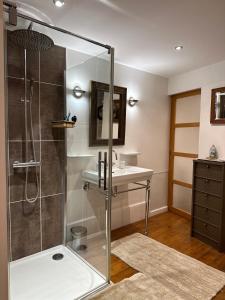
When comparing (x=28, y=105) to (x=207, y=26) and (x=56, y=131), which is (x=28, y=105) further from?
(x=207, y=26)

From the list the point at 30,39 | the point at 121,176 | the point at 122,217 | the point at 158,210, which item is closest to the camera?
the point at 30,39

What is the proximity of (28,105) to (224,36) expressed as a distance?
7.17 feet

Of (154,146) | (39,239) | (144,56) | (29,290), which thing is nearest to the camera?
(29,290)

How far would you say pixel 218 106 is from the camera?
294 cm

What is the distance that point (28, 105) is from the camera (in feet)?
7.18

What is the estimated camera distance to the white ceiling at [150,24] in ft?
5.43

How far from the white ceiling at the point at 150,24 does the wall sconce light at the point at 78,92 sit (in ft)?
1.86

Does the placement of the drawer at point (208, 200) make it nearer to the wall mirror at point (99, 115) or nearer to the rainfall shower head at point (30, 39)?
the wall mirror at point (99, 115)

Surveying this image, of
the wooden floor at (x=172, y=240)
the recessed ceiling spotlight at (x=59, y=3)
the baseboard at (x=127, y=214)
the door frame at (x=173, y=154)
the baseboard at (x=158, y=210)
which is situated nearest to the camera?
the recessed ceiling spotlight at (x=59, y=3)

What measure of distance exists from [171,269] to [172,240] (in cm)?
69

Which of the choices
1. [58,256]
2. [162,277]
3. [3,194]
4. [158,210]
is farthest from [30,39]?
[158,210]

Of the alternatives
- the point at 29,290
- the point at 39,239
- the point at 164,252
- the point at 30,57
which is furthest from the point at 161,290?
the point at 30,57

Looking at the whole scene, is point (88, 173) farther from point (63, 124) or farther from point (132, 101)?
point (132, 101)

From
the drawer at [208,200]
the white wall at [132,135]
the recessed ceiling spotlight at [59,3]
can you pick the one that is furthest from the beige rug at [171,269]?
the recessed ceiling spotlight at [59,3]
